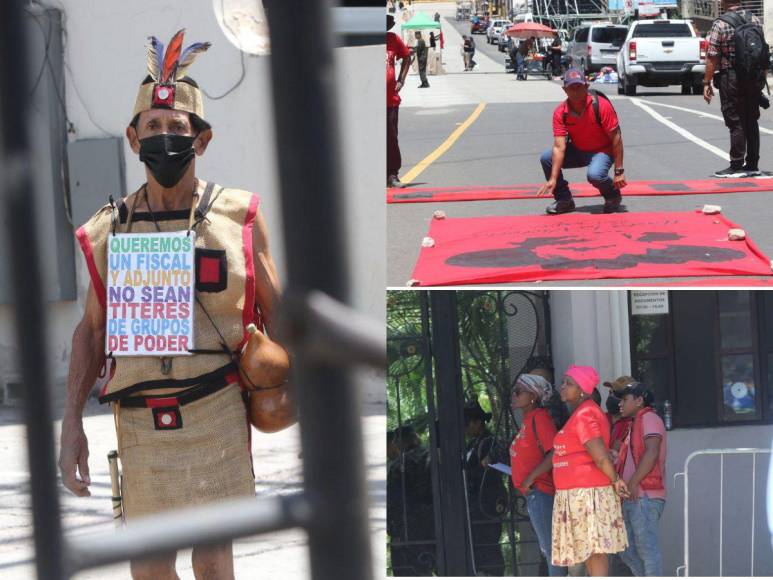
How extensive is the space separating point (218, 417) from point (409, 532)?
1.85 metres

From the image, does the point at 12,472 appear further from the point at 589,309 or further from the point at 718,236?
the point at 718,236

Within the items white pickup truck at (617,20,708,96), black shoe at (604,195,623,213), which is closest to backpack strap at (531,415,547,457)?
black shoe at (604,195,623,213)

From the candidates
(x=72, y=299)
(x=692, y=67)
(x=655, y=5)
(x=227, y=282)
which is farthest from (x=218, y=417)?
(x=692, y=67)

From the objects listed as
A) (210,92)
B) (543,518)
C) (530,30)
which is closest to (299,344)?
(543,518)

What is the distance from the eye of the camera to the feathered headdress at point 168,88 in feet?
9.54

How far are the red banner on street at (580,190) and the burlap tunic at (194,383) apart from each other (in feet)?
17.1

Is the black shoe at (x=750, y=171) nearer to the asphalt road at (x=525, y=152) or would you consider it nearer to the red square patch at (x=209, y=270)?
the asphalt road at (x=525, y=152)

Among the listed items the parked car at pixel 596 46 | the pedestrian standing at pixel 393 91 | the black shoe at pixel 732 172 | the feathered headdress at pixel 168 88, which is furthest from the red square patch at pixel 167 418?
the parked car at pixel 596 46

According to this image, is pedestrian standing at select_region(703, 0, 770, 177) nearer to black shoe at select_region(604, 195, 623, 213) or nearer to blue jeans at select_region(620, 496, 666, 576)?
black shoe at select_region(604, 195, 623, 213)

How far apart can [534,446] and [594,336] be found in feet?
1.30

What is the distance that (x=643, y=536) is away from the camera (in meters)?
4.34

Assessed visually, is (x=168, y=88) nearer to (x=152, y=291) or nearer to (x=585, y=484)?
(x=152, y=291)

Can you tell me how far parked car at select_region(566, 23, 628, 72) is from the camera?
69.9 ft

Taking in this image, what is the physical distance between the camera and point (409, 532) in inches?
176
